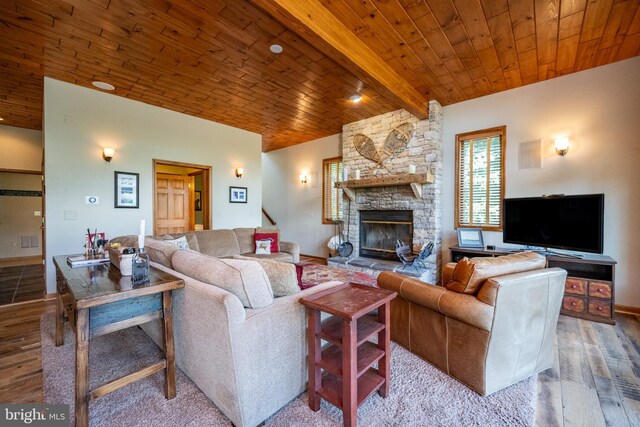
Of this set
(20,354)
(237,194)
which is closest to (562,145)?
(237,194)

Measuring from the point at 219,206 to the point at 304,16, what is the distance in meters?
3.97

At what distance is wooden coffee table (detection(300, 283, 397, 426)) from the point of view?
4.62 ft

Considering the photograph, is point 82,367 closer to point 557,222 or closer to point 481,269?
point 481,269

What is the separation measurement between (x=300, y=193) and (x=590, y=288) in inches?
213

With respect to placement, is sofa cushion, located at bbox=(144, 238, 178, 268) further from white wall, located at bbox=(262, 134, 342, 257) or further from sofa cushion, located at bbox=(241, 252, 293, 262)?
white wall, located at bbox=(262, 134, 342, 257)

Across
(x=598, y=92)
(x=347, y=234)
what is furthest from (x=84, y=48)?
(x=598, y=92)

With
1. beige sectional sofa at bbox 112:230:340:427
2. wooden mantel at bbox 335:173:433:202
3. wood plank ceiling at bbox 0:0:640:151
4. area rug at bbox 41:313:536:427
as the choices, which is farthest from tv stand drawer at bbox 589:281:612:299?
beige sectional sofa at bbox 112:230:340:427

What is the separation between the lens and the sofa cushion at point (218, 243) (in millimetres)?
4295

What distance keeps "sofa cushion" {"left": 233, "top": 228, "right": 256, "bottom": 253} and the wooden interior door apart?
Result: 207 centimetres

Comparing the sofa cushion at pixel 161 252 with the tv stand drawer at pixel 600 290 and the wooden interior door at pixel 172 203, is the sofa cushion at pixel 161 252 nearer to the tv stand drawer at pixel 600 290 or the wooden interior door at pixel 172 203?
the wooden interior door at pixel 172 203

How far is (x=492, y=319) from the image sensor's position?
1688 millimetres

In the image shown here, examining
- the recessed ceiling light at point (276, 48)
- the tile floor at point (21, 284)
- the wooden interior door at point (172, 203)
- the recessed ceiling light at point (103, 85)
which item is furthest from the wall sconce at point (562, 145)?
the tile floor at point (21, 284)

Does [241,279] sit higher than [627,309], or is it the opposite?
[241,279]

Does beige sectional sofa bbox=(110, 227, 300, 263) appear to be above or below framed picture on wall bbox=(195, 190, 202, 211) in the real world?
below
